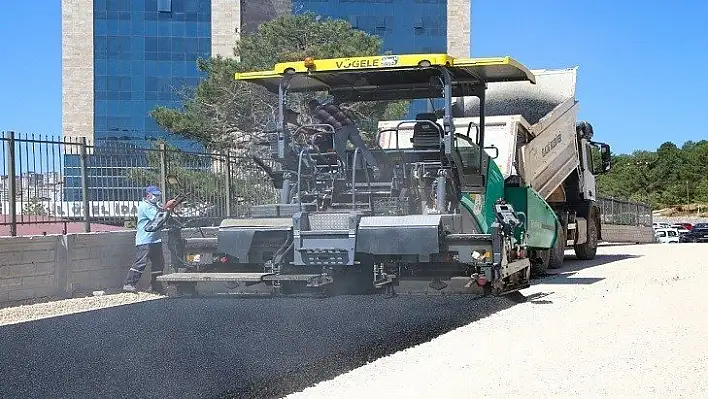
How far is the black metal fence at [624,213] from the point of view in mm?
27125

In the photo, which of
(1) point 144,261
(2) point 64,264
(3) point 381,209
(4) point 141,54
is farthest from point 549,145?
(4) point 141,54

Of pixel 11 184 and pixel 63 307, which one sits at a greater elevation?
pixel 11 184

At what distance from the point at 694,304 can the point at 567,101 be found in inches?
241

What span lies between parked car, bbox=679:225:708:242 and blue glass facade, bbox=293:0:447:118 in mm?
17556

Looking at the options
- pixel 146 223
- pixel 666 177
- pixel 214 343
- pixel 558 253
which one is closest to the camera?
pixel 214 343

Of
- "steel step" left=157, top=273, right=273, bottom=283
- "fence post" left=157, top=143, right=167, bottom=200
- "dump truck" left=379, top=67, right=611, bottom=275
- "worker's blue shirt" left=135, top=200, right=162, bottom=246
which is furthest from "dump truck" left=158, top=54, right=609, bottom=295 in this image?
"fence post" left=157, top=143, right=167, bottom=200

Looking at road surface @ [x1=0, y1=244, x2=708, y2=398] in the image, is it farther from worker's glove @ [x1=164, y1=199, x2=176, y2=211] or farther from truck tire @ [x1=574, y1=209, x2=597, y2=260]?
truck tire @ [x1=574, y1=209, x2=597, y2=260]

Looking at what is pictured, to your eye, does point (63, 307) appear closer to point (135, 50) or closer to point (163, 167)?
point (163, 167)

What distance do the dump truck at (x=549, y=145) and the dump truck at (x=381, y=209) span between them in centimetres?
55

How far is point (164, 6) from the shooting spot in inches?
2068

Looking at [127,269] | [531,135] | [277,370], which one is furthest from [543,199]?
[277,370]

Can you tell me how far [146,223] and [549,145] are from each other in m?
6.93

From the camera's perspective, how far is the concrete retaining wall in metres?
10.6

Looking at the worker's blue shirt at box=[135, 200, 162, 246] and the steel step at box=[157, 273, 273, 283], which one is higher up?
the worker's blue shirt at box=[135, 200, 162, 246]
